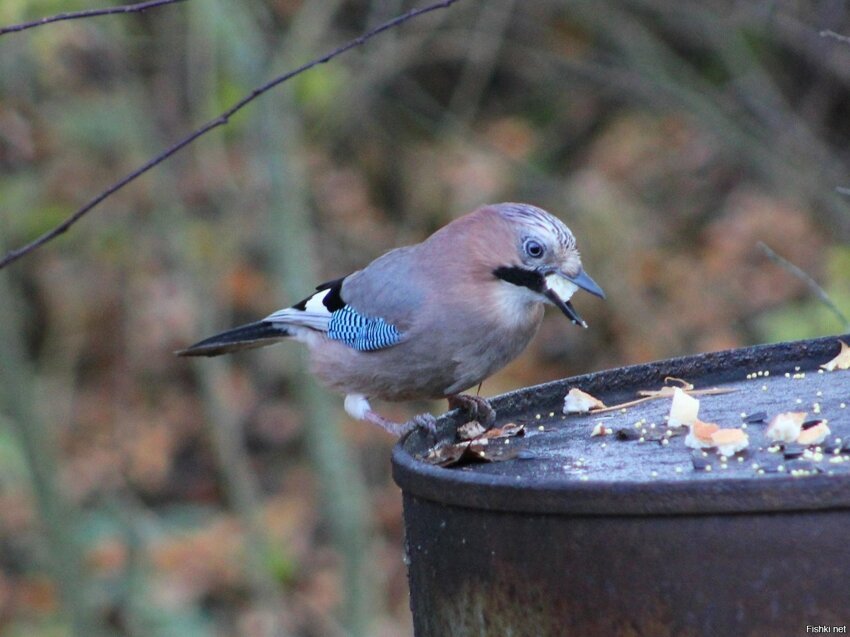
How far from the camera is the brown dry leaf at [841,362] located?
3025mm

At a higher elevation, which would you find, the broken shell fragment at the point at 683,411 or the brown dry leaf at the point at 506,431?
the broken shell fragment at the point at 683,411

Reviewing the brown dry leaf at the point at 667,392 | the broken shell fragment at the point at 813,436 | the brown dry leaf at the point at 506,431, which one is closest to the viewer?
the broken shell fragment at the point at 813,436

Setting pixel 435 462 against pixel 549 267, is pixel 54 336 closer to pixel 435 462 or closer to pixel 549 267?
pixel 549 267

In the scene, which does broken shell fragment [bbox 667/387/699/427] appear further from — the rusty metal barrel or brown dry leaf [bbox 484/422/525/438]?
brown dry leaf [bbox 484/422/525/438]

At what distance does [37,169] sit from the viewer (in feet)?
21.8

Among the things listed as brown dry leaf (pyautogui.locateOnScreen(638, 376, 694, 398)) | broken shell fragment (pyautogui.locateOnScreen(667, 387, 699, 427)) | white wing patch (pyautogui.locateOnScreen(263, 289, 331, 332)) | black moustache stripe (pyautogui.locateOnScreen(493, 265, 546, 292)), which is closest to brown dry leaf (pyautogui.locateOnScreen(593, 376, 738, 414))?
brown dry leaf (pyautogui.locateOnScreen(638, 376, 694, 398))

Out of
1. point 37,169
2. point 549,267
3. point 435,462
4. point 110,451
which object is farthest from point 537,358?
point 435,462

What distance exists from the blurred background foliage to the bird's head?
78.7 inches

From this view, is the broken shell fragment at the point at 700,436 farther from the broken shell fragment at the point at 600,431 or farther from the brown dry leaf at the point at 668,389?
the brown dry leaf at the point at 668,389

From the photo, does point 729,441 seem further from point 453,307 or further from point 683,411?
point 453,307

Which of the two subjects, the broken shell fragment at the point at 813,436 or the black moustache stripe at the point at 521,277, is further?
the black moustache stripe at the point at 521,277

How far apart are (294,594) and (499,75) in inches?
158

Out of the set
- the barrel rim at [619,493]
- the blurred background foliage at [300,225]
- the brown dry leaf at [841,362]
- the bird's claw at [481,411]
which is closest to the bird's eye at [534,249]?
the bird's claw at [481,411]

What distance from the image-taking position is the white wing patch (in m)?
4.12
